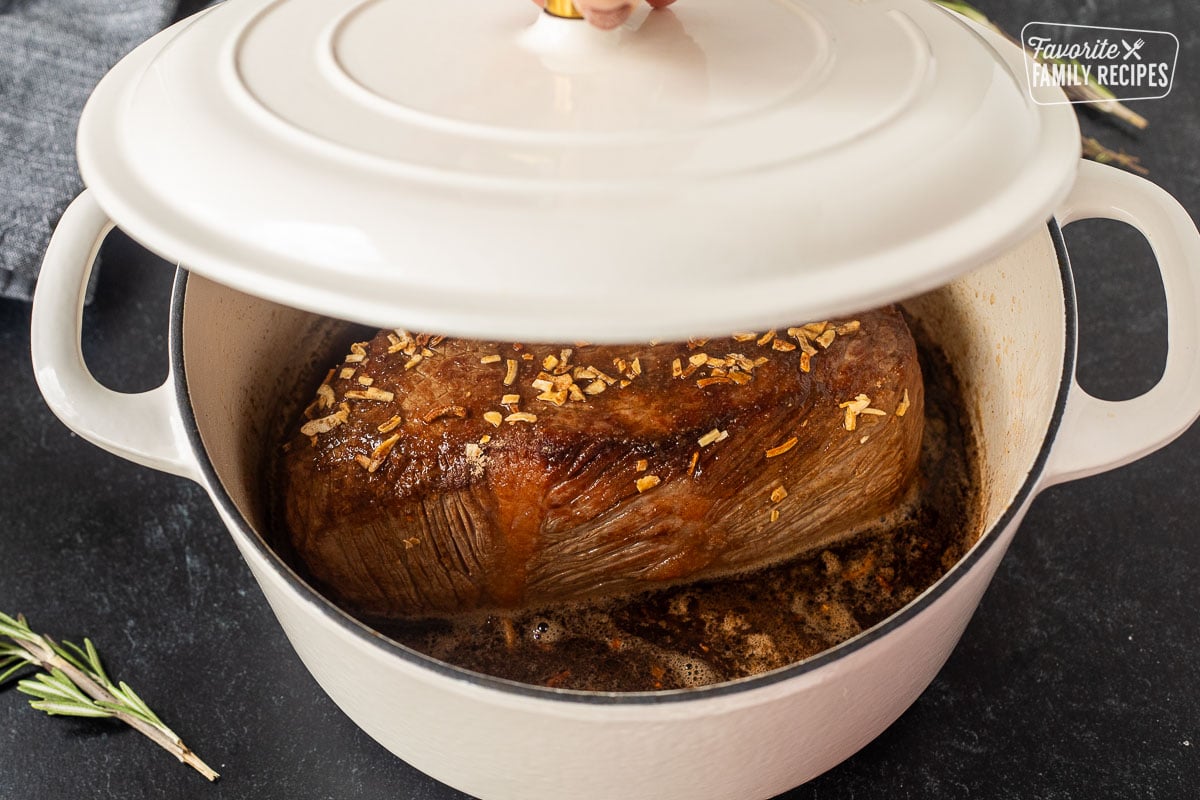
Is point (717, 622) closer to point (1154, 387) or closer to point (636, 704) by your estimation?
point (636, 704)

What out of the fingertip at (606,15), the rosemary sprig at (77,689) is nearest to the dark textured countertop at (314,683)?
the rosemary sprig at (77,689)

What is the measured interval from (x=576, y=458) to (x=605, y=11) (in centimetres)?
47

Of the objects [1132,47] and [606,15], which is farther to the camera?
[1132,47]

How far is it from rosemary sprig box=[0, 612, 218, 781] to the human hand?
0.88 m

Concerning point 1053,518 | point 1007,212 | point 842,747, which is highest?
point 1007,212

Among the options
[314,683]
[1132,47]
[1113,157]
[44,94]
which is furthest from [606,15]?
[1132,47]

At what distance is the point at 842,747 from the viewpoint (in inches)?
37.6

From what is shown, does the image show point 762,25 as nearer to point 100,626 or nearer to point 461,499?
point 461,499

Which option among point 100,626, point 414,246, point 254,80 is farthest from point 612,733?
point 100,626

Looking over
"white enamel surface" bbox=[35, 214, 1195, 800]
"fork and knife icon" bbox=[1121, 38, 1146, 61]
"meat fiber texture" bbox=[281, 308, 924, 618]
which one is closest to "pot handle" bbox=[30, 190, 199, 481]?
"white enamel surface" bbox=[35, 214, 1195, 800]

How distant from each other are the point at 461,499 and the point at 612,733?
0.36 metres

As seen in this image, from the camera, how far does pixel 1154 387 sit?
3.09ft

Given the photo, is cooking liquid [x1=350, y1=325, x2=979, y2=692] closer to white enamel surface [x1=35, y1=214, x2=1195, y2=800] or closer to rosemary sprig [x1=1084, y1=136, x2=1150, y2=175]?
white enamel surface [x1=35, y1=214, x2=1195, y2=800]

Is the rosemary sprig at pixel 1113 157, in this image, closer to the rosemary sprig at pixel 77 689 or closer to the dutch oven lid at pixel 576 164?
the dutch oven lid at pixel 576 164
